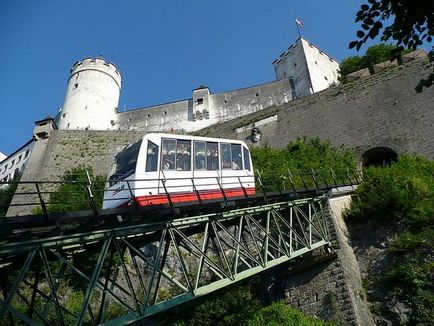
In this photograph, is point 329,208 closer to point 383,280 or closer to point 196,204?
point 383,280

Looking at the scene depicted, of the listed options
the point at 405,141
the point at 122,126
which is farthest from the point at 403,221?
the point at 122,126

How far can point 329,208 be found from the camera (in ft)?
43.7

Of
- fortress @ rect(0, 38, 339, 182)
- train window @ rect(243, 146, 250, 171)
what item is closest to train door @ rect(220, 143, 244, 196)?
train window @ rect(243, 146, 250, 171)

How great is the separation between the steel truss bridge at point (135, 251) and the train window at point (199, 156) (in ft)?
6.31

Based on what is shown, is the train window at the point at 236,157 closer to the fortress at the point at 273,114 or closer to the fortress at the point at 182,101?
the fortress at the point at 273,114

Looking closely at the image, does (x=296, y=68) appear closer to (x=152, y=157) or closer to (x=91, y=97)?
(x=91, y=97)

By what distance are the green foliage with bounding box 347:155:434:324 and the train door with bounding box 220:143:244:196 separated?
4.32 metres

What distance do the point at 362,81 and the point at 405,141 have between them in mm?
6950

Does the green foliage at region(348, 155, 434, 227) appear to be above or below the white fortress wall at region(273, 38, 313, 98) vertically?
below

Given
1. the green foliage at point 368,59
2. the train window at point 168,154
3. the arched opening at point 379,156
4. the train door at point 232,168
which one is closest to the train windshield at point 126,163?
the train window at point 168,154

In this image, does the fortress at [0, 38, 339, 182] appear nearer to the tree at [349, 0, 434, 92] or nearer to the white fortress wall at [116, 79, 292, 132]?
the white fortress wall at [116, 79, 292, 132]

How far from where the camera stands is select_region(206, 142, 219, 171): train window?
40.7ft

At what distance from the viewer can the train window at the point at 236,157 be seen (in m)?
13.5

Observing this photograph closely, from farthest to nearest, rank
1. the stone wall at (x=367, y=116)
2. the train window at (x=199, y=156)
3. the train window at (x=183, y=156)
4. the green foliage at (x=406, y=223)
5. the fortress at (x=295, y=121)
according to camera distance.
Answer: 1. the stone wall at (x=367, y=116)
2. the train window at (x=199, y=156)
3. the fortress at (x=295, y=121)
4. the train window at (x=183, y=156)
5. the green foliage at (x=406, y=223)
